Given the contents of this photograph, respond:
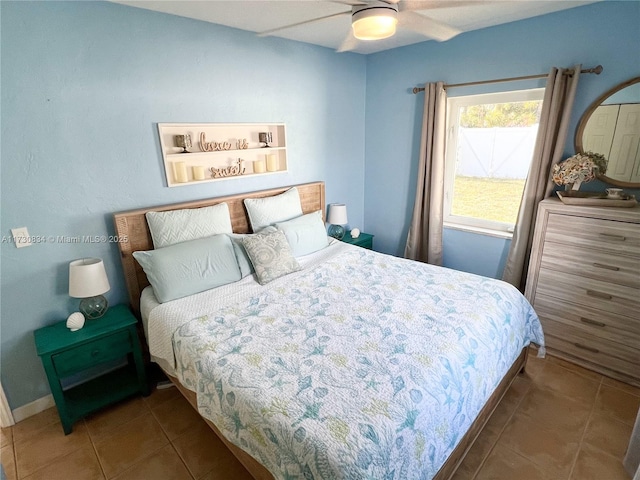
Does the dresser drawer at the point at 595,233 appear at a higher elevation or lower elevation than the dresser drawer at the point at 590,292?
higher

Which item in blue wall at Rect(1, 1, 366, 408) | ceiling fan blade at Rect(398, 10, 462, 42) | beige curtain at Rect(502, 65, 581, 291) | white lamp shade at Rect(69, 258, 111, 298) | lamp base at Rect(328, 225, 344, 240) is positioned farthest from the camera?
lamp base at Rect(328, 225, 344, 240)

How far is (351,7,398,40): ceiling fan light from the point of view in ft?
4.85

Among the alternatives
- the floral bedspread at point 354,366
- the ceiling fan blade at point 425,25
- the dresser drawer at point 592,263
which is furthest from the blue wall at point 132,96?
the ceiling fan blade at point 425,25

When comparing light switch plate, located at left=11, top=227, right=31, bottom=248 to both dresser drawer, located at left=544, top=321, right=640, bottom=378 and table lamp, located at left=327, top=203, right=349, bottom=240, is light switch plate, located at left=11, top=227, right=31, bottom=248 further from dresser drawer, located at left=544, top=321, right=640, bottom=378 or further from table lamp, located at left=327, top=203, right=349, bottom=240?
dresser drawer, located at left=544, top=321, right=640, bottom=378

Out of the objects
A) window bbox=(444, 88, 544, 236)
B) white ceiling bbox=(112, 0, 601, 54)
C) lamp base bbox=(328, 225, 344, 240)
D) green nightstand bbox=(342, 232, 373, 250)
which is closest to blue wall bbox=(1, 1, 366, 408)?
white ceiling bbox=(112, 0, 601, 54)

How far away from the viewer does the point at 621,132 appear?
2.31m

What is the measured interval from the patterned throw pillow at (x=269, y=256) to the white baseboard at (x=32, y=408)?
61.6 inches

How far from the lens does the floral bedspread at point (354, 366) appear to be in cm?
120

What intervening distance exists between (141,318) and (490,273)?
300 cm

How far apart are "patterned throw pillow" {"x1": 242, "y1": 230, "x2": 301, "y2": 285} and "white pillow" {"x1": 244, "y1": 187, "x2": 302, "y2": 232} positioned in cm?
27

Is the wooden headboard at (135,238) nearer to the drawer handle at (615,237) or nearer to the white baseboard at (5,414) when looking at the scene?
the white baseboard at (5,414)

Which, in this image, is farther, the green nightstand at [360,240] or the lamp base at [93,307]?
the green nightstand at [360,240]

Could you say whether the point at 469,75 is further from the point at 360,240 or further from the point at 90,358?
the point at 90,358

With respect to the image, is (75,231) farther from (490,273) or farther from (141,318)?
(490,273)
